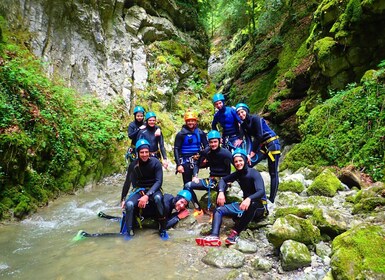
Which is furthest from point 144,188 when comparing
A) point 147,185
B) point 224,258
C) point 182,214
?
point 224,258

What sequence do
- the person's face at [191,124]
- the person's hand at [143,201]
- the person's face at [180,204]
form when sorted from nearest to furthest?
1. the person's hand at [143,201]
2. the person's face at [180,204]
3. the person's face at [191,124]

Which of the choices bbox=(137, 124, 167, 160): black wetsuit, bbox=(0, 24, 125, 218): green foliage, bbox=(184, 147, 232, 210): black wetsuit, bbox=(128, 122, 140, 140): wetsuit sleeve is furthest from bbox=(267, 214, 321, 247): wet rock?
bbox=(0, 24, 125, 218): green foliage

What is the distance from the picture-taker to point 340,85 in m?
10.9

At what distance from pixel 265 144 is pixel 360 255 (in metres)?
3.42

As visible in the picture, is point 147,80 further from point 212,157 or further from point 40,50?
point 212,157

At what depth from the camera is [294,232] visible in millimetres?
4258

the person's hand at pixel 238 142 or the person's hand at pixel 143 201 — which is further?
the person's hand at pixel 238 142

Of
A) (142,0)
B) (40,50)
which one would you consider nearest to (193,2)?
(142,0)

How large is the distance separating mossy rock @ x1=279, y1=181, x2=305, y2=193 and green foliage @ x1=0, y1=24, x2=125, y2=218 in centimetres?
590

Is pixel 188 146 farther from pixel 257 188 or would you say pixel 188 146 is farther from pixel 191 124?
pixel 257 188

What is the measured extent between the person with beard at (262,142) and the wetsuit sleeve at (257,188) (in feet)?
3.61

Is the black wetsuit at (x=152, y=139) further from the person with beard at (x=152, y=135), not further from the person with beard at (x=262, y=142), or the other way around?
the person with beard at (x=262, y=142)

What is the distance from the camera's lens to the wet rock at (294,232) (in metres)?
4.24

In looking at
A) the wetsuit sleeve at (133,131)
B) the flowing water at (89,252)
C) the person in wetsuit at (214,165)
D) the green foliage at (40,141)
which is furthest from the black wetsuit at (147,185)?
the green foliage at (40,141)
